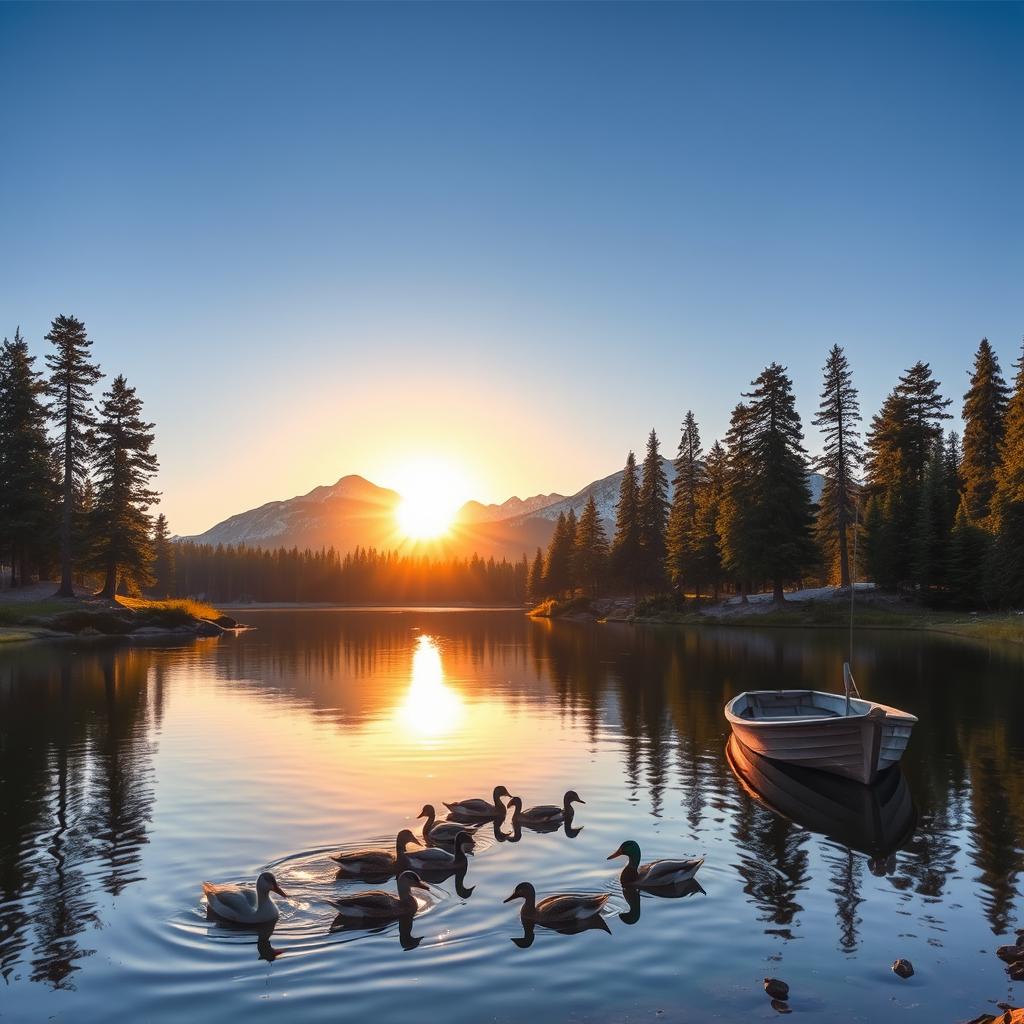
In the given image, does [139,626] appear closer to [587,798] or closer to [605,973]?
[587,798]

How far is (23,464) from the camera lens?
2788 inches

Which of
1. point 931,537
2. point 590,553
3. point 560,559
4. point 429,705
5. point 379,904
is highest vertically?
point 931,537

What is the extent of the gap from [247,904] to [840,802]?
11995 millimetres

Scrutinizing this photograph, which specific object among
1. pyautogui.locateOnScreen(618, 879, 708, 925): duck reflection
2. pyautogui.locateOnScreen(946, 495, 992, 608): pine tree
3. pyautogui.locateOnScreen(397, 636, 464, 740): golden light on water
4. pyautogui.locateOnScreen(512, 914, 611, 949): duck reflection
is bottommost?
pyautogui.locateOnScreen(397, 636, 464, 740): golden light on water

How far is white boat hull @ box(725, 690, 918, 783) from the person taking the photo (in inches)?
709

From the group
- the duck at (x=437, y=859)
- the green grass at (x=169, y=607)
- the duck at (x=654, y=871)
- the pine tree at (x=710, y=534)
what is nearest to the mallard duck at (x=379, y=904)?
the duck at (x=437, y=859)

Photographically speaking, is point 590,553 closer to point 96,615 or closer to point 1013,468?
point 1013,468

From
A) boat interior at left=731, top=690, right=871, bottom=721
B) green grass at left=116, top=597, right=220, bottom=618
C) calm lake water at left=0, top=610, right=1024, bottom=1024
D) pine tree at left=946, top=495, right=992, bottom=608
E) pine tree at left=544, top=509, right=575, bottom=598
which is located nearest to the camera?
calm lake water at left=0, top=610, right=1024, bottom=1024

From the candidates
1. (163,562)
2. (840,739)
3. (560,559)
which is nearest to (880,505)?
(560,559)

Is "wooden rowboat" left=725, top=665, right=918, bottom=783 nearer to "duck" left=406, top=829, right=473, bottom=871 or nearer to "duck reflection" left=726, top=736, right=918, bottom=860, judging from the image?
"duck reflection" left=726, top=736, right=918, bottom=860

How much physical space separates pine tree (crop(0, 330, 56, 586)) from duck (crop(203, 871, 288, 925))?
6480 cm

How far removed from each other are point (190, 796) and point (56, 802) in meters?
2.53

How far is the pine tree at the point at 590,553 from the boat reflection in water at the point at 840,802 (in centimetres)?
9394

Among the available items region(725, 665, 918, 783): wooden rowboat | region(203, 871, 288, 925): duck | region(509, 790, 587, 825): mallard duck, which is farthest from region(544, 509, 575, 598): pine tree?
region(203, 871, 288, 925): duck
